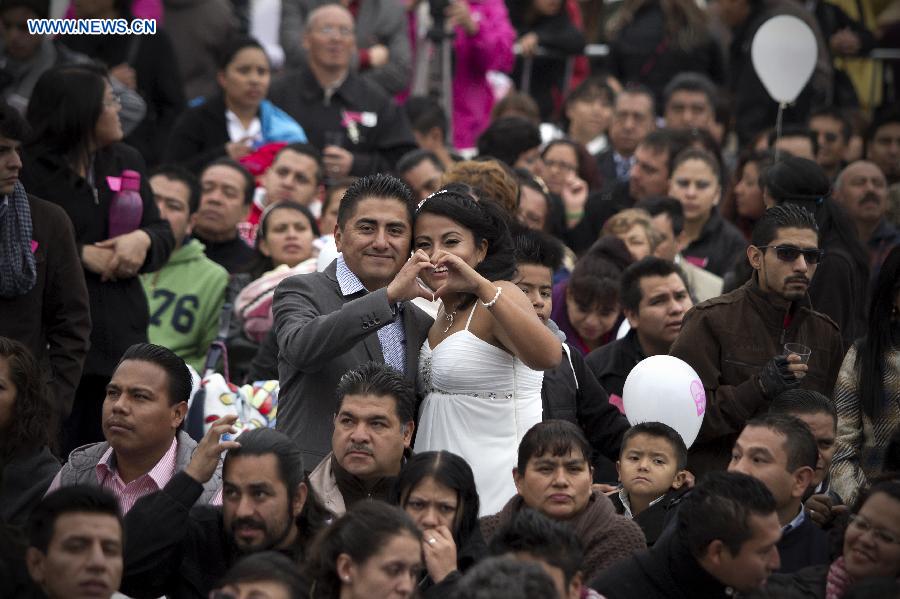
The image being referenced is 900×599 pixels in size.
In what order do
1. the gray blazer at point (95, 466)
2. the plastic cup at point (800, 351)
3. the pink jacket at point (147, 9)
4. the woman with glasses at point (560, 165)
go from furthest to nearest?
1. the pink jacket at point (147, 9)
2. the woman with glasses at point (560, 165)
3. the plastic cup at point (800, 351)
4. the gray blazer at point (95, 466)

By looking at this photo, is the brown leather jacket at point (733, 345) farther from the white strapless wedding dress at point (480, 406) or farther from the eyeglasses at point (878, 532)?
the eyeglasses at point (878, 532)

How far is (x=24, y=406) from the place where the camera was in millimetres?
6254

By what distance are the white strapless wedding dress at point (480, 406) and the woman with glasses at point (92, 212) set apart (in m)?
2.04

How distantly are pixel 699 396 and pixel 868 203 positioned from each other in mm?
3847

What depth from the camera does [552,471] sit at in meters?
5.88

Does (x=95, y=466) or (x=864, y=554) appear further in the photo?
(x=95, y=466)

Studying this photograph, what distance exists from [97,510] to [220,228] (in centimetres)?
427

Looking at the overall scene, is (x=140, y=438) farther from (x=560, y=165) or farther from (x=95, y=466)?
(x=560, y=165)

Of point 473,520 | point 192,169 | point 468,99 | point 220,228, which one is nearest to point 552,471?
point 473,520

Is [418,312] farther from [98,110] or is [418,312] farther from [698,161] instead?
[698,161]

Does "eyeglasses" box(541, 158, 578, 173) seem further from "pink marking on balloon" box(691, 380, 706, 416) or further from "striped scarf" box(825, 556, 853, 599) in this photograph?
"striped scarf" box(825, 556, 853, 599)

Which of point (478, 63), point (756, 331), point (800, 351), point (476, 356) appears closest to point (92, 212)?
point (476, 356)

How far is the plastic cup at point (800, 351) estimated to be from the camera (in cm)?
665

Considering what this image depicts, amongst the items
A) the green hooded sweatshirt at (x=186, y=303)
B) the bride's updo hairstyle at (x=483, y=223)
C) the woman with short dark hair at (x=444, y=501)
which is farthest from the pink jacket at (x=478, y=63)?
the woman with short dark hair at (x=444, y=501)
